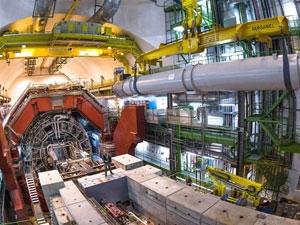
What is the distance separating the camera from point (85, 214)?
3.45 m

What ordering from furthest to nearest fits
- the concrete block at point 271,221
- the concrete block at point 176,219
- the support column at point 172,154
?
the support column at point 172,154 → the concrete block at point 176,219 → the concrete block at point 271,221

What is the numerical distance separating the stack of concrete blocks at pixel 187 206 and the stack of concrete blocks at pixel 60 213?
54.2 inches

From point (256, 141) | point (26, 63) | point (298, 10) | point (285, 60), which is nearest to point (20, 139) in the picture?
point (256, 141)

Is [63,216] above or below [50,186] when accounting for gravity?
below

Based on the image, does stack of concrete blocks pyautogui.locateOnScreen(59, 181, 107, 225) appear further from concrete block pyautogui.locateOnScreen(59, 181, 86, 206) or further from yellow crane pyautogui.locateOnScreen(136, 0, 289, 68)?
yellow crane pyautogui.locateOnScreen(136, 0, 289, 68)

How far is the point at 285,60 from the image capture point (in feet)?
17.7

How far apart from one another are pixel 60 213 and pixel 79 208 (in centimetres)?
32

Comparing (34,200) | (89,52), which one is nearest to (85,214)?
(34,200)

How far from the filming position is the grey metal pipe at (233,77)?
5.52 m

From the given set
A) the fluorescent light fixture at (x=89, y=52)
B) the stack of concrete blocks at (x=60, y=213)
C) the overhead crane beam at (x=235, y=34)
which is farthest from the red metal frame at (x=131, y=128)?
the stack of concrete blocks at (x=60, y=213)

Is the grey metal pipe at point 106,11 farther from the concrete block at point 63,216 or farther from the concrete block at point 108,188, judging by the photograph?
the concrete block at point 63,216

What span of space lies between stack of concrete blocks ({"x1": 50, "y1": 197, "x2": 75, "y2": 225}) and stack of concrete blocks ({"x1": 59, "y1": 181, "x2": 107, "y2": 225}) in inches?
2.9

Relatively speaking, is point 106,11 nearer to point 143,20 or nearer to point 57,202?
point 143,20

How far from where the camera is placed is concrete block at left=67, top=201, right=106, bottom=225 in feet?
10.8
